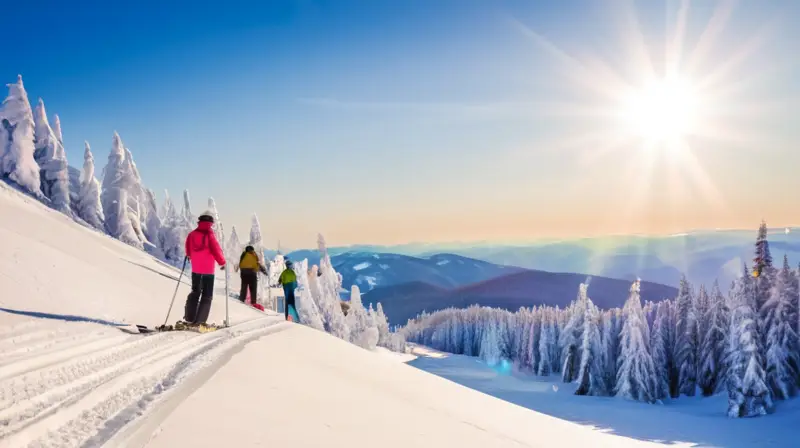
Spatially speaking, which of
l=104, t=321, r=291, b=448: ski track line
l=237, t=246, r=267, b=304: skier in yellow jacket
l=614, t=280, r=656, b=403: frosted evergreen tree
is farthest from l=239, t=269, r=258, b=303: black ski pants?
l=614, t=280, r=656, b=403: frosted evergreen tree

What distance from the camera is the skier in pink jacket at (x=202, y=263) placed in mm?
10031

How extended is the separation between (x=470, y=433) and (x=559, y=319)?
91.4m

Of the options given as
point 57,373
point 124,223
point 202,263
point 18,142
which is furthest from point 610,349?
point 57,373

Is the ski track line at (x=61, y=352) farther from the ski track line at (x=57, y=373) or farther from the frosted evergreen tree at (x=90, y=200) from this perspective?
the frosted evergreen tree at (x=90, y=200)

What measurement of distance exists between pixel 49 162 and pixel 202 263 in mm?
39625

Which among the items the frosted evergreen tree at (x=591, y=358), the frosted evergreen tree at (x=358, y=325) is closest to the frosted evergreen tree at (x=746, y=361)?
the frosted evergreen tree at (x=591, y=358)

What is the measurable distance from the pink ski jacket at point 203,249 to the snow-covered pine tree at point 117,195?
37.5 meters

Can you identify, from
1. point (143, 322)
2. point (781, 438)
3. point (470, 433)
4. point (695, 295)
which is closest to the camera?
point (470, 433)

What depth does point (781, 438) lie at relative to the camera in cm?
A: 4094

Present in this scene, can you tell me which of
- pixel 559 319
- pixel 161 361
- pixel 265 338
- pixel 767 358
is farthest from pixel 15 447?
pixel 559 319

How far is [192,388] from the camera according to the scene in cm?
500

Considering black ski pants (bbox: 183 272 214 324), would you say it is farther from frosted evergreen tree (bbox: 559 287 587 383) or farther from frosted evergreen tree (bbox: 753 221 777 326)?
frosted evergreen tree (bbox: 559 287 587 383)

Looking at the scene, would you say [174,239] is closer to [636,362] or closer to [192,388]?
[192,388]

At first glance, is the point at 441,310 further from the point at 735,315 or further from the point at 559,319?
the point at 735,315
